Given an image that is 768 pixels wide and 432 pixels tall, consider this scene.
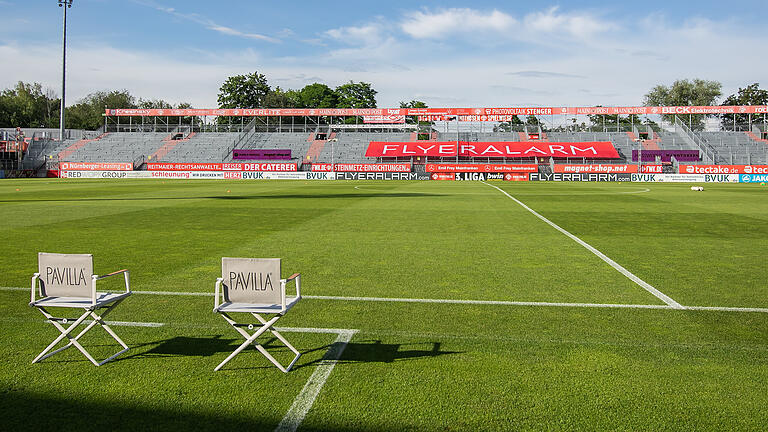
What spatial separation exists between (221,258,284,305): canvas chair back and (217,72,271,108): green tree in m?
120

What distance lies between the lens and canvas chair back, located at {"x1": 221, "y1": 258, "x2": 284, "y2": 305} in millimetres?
5582

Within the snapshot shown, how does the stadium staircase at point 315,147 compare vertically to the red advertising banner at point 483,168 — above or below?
above

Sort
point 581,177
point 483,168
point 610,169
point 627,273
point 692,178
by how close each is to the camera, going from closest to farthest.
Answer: point 627,273 → point 692,178 → point 610,169 → point 581,177 → point 483,168

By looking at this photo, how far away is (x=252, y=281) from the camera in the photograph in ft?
18.6

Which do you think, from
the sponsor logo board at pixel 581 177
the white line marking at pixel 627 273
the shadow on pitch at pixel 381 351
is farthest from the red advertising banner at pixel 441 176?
the shadow on pitch at pixel 381 351

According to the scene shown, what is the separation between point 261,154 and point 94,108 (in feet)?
251

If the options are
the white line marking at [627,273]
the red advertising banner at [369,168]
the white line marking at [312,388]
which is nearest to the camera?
the white line marking at [312,388]

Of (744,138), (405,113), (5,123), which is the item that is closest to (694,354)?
(405,113)

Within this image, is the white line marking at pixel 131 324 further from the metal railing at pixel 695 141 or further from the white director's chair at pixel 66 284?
the metal railing at pixel 695 141

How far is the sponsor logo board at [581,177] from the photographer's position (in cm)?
6481

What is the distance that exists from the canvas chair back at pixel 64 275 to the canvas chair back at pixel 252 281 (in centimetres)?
140

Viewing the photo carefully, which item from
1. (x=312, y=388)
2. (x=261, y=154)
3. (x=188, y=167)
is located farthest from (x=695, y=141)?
(x=312, y=388)

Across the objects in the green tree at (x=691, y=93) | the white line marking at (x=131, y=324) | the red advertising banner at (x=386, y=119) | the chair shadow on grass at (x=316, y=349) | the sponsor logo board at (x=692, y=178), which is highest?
the green tree at (x=691, y=93)

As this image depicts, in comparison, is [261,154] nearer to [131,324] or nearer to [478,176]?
[478,176]
